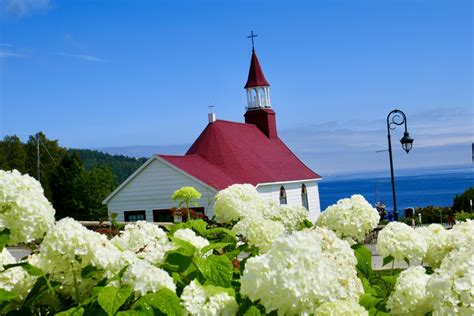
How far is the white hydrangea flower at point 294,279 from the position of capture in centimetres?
231

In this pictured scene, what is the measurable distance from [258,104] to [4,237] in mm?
37370

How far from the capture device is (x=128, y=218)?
1153 inches

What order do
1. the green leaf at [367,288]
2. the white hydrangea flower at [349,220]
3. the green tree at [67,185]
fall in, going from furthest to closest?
the green tree at [67,185], the white hydrangea flower at [349,220], the green leaf at [367,288]

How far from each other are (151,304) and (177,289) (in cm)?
49

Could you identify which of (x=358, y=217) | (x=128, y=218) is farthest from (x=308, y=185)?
(x=358, y=217)

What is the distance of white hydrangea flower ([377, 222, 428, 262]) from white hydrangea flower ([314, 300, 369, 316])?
5.11ft

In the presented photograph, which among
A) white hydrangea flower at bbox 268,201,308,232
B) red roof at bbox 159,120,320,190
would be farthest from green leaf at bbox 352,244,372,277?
red roof at bbox 159,120,320,190

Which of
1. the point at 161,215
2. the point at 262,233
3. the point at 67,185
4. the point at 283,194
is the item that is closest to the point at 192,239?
the point at 262,233

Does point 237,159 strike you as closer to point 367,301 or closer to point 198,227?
point 198,227

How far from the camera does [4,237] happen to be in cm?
298

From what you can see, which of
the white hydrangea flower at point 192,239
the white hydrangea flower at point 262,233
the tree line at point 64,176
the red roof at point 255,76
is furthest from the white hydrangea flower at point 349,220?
the tree line at point 64,176

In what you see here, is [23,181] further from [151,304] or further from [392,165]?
[392,165]

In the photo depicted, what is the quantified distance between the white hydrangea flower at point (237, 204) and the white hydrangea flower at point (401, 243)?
1.14 m

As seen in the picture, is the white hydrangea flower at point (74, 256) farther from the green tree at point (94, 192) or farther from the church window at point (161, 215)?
the green tree at point (94, 192)
